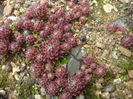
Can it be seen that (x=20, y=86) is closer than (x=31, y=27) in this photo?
Yes

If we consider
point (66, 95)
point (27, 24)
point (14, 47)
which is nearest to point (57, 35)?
point (27, 24)

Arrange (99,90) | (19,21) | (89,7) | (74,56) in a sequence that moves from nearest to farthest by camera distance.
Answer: (99,90) → (74,56) → (19,21) → (89,7)

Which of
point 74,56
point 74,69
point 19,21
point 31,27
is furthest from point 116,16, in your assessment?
point 19,21

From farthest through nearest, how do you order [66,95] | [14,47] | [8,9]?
[8,9], [14,47], [66,95]

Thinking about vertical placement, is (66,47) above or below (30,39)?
below

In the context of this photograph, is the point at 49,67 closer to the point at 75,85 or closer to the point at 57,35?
the point at 75,85

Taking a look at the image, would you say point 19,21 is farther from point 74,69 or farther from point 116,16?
point 116,16

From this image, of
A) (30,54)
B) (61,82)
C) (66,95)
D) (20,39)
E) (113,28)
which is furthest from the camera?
(113,28)
